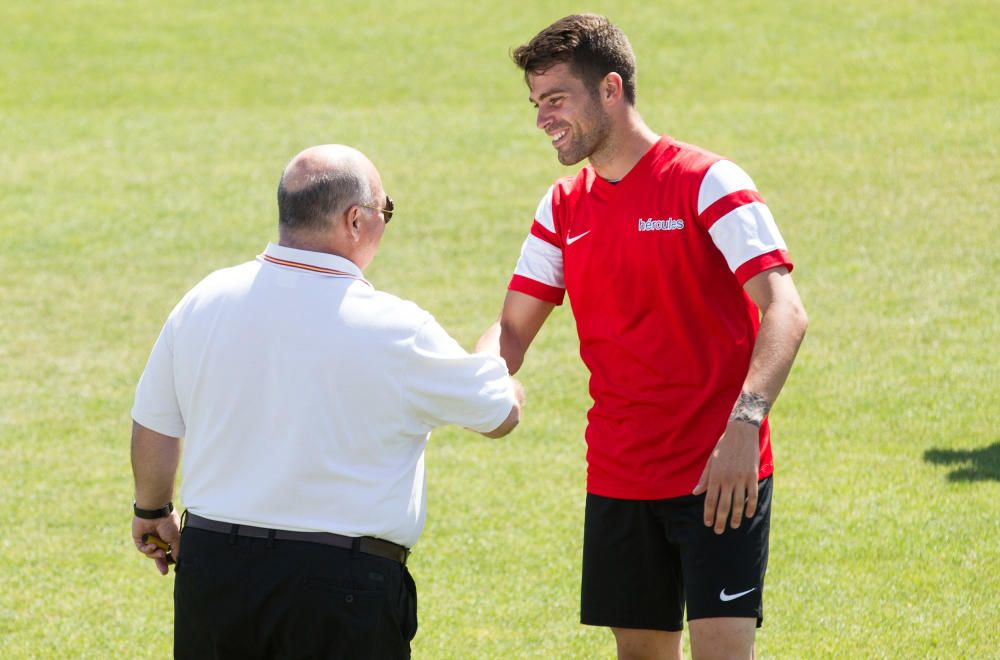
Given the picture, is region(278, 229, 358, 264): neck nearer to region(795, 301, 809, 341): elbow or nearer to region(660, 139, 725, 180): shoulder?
region(660, 139, 725, 180): shoulder

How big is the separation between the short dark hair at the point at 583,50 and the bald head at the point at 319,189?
0.88 meters

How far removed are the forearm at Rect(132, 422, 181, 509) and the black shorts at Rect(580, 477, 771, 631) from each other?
4.57 ft

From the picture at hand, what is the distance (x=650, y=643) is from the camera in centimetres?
468

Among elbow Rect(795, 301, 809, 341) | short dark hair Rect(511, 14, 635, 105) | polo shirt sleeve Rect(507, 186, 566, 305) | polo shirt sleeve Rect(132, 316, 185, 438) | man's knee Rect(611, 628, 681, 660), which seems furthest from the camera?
polo shirt sleeve Rect(507, 186, 566, 305)

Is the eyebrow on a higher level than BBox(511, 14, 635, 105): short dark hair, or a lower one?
lower

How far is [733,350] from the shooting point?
437 centimetres

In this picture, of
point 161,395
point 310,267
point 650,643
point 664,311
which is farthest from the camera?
Answer: point 650,643

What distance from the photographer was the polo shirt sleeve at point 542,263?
479 centimetres

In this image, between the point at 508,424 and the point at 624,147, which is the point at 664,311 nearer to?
the point at 624,147

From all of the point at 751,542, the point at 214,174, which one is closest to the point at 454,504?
the point at 751,542

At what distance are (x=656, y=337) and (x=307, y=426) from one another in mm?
1230

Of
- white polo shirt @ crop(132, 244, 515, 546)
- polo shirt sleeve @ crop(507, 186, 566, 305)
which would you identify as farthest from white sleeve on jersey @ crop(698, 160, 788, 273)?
white polo shirt @ crop(132, 244, 515, 546)

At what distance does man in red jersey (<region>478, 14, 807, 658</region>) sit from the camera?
4.30 metres

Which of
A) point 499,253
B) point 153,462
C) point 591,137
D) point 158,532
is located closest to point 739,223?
point 591,137
